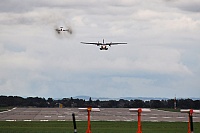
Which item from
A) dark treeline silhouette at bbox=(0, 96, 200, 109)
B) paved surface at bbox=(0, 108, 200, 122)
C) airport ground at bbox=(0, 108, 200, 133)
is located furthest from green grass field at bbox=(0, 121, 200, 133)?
dark treeline silhouette at bbox=(0, 96, 200, 109)

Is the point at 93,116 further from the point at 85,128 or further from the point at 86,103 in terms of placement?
the point at 86,103

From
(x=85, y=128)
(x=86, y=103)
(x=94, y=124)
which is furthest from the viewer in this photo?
(x=86, y=103)

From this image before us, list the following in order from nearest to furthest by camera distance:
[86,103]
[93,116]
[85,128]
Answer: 1. [85,128]
2. [93,116]
3. [86,103]

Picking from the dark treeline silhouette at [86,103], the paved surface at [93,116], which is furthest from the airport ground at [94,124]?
the dark treeline silhouette at [86,103]

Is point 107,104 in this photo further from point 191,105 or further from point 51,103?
point 191,105

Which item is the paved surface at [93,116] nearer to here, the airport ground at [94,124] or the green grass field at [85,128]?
the airport ground at [94,124]

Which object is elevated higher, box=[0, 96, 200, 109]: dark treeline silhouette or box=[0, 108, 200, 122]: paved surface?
box=[0, 96, 200, 109]: dark treeline silhouette

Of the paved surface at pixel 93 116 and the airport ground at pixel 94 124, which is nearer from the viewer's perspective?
the airport ground at pixel 94 124

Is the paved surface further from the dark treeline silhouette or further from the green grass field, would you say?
Result: the dark treeline silhouette

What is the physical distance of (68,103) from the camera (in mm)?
175250

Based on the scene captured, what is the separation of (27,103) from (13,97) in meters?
→ 14.6

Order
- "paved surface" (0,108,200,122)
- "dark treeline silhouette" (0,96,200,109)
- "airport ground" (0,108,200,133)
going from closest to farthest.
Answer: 1. "airport ground" (0,108,200,133)
2. "paved surface" (0,108,200,122)
3. "dark treeline silhouette" (0,96,200,109)

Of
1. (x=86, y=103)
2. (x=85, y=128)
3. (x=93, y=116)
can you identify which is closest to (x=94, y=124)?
(x=85, y=128)

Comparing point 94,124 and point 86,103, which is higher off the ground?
point 86,103
